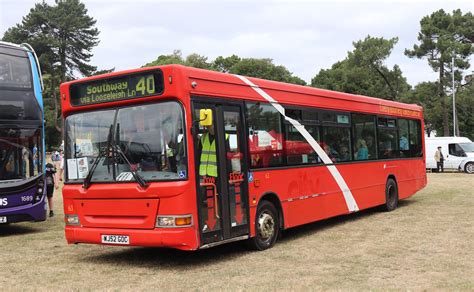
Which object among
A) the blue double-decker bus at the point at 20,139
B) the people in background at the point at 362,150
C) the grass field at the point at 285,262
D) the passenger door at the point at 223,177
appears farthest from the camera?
the people in background at the point at 362,150

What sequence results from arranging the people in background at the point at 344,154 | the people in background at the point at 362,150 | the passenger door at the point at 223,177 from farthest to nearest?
1. the people in background at the point at 362,150
2. the people in background at the point at 344,154
3. the passenger door at the point at 223,177

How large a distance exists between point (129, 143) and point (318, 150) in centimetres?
440

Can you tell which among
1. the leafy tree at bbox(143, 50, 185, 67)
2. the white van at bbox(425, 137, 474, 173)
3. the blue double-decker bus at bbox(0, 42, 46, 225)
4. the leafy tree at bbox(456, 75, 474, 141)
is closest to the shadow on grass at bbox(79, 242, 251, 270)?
the blue double-decker bus at bbox(0, 42, 46, 225)

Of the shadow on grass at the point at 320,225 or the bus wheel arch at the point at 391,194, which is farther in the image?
the bus wheel arch at the point at 391,194

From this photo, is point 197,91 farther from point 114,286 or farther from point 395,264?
point 395,264

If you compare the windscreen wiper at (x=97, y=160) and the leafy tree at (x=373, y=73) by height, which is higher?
the leafy tree at (x=373, y=73)

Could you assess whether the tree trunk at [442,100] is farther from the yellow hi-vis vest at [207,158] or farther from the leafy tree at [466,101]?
the yellow hi-vis vest at [207,158]

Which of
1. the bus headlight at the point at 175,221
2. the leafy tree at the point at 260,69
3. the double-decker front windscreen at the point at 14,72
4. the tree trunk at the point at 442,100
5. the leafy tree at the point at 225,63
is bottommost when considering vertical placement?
the bus headlight at the point at 175,221

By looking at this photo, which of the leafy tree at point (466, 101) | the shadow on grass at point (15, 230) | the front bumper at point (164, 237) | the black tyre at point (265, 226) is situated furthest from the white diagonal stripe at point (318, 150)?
the leafy tree at point (466, 101)

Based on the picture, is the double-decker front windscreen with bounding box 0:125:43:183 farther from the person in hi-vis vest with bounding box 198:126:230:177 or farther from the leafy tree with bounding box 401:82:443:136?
the leafy tree with bounding box 401:82:443:136

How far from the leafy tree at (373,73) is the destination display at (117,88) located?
4696cm

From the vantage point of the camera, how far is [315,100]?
1084 centimetres

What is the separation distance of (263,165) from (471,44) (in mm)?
47230

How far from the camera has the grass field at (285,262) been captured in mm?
6645
